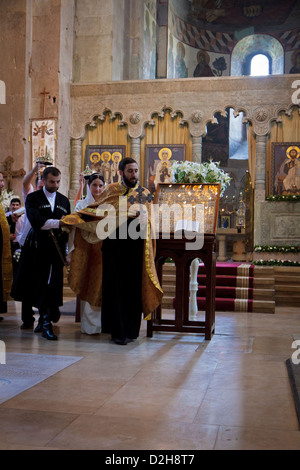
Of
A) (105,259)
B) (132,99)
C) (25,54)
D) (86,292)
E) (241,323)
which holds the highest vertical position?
(25,54)

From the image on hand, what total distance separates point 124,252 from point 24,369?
1663mm

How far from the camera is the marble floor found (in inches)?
102

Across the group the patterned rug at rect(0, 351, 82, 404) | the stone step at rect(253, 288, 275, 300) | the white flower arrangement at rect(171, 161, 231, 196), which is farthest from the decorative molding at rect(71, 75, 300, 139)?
the patterned rug at rect(0, 351, 82, 404)

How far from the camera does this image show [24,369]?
3930mm

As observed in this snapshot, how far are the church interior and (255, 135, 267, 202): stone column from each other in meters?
0.02

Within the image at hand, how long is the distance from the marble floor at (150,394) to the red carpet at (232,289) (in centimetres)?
227

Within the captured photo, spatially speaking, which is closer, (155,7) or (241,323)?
(241,323)

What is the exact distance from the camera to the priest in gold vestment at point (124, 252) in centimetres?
513

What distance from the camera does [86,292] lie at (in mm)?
5434

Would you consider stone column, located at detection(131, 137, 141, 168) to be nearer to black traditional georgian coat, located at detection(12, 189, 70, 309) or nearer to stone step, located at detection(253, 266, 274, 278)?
stone step, located at detection(253, 266, 274, 278)

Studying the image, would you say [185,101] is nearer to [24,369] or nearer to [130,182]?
[130,182]

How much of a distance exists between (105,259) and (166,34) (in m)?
12.7

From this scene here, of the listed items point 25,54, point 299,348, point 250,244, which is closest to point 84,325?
point 299,348
